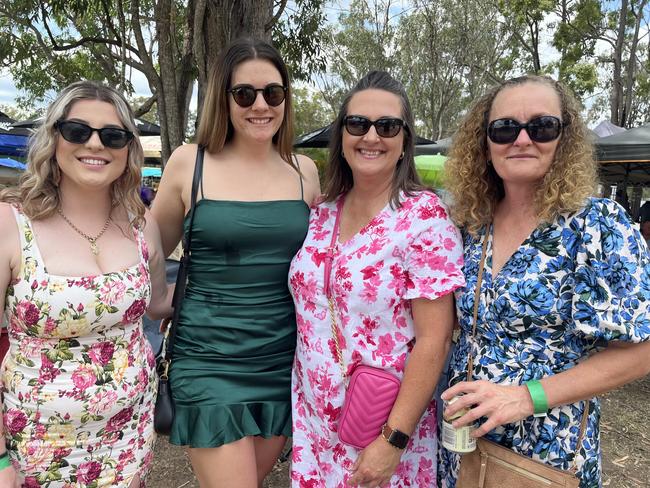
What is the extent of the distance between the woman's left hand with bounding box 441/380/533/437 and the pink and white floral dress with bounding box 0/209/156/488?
1.18 meters

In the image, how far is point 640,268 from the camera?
146 cm

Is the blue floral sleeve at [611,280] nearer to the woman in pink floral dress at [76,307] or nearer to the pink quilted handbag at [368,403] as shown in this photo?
the pink quilted handbag at [368,403]

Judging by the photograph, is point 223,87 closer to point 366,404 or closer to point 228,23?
point 366,404

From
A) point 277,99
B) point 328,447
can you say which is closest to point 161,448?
point 328,447

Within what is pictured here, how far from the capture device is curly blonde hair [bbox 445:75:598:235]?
1611mm

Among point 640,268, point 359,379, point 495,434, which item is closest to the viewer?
point 640,268

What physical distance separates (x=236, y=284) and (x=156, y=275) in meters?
0.40

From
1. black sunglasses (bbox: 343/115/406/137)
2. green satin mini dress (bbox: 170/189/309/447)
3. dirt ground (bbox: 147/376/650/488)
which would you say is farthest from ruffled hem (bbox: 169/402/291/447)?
dirt ground (bbox: 147/376/650/488)

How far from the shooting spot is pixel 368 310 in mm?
1794

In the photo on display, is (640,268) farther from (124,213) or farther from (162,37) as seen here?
(162,37)

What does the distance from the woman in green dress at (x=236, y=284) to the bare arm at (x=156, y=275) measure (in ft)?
0.44

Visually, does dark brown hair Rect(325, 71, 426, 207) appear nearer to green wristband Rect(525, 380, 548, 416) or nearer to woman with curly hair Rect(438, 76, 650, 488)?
woman with curly hair Rect(438, 76, 650, 488)

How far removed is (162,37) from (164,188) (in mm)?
4941

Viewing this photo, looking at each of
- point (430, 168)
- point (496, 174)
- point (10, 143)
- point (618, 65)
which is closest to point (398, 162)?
point (496, 174)
